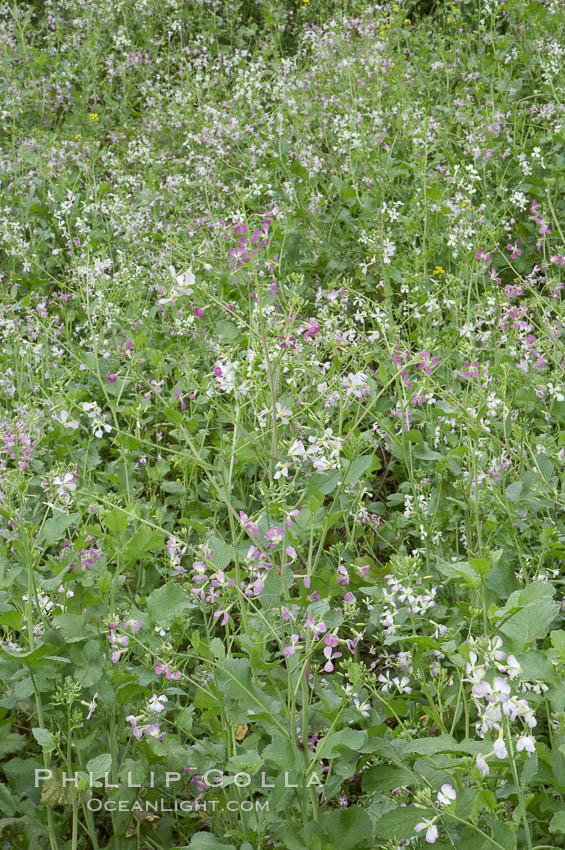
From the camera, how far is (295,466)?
209 centimetres

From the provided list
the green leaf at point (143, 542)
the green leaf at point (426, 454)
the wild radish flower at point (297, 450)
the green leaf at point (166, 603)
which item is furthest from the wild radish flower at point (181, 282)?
the green leaf at point (426, 454)

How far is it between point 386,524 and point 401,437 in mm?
279

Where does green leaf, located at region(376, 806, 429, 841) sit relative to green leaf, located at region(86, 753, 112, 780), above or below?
above

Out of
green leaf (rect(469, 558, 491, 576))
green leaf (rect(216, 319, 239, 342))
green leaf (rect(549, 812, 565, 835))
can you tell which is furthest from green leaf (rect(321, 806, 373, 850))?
green leaf (rect(216, 319, 239, 342))

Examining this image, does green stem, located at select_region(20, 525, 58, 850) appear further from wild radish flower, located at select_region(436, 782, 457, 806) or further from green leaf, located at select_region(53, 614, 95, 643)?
wild radish flower, located at select_region(436, 782, 457, 806)

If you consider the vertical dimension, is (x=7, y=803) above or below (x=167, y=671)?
below

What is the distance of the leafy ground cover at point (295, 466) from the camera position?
161 centimetres

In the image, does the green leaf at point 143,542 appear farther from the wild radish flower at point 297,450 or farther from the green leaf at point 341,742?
the green leaf at point 341,742

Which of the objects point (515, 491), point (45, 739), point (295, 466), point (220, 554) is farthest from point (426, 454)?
point (45, 739)

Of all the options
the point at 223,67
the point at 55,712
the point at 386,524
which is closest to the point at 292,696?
the point at 55,712

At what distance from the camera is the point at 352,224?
4.05 m

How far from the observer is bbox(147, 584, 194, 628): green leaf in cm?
180

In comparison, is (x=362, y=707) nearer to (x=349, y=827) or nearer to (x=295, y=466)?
(x=349, y=827)

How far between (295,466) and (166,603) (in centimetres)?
49
